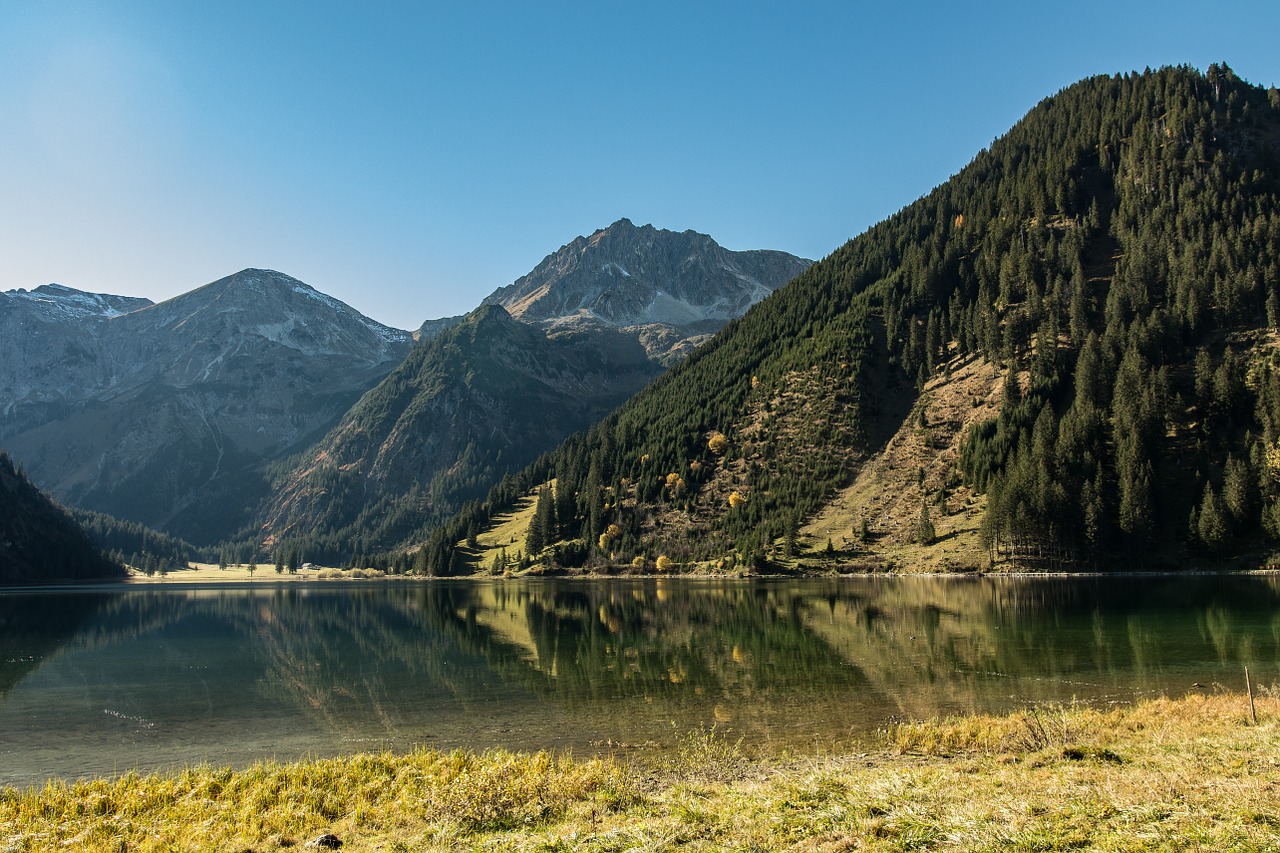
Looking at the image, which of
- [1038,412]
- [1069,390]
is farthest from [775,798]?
[1069,390]

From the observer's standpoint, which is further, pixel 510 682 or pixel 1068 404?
pixel 1068 404

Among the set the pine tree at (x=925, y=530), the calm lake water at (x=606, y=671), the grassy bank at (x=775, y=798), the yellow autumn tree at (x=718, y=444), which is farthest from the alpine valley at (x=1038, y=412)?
the grassy bank at (x=775, y=798)

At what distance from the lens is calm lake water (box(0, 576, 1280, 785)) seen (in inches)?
1186

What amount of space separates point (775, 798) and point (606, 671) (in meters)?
29.7

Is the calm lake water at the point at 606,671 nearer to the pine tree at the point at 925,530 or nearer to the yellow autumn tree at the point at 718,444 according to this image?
the pine tree at the point at 925,530

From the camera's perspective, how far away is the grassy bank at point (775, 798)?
39.1 feet

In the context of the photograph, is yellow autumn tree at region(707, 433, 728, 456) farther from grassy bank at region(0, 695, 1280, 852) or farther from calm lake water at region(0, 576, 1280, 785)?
grassy bank at region(0, 695, 1280, 852)

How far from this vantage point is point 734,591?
349 feet

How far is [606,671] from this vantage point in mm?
43812

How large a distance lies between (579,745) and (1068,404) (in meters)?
133

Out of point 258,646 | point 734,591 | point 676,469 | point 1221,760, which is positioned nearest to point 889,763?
point 1221,760

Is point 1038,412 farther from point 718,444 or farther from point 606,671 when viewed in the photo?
point 606,671

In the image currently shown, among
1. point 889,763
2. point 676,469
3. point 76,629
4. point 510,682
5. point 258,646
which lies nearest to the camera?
point 889,763

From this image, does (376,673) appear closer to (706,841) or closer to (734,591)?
(706,841)
